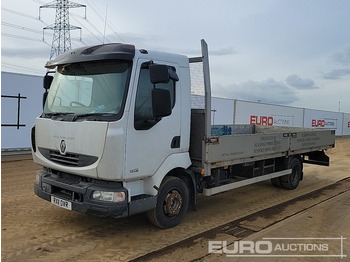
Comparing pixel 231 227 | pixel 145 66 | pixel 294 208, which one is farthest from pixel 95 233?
pixel 294 208

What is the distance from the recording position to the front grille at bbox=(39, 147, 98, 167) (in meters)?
4.12

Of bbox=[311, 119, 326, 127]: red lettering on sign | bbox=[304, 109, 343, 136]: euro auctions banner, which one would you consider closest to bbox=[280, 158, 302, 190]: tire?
bbox=[304, 109, 343, 136]: euro auctions banner

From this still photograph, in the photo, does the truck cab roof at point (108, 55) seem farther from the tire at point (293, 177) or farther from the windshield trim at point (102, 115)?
the tire at point (293, 177)

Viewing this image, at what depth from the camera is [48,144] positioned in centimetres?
461

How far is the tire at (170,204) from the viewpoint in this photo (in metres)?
4.59

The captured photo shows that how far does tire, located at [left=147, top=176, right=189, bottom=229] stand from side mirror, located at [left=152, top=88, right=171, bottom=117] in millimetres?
1073

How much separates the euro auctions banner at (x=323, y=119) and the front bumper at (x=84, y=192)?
84.2 feet

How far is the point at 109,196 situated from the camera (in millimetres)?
4047

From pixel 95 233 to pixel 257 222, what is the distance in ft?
8.73

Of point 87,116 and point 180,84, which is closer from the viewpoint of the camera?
point 87,116

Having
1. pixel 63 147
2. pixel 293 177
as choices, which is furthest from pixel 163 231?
pixel 293 177

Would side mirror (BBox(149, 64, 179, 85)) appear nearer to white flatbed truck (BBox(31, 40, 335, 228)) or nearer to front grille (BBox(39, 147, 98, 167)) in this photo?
white flatbed truck (BBox(31, 40, 335, 228))

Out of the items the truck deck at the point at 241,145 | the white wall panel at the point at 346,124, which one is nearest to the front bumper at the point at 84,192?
the truck deck at the point at 241,145

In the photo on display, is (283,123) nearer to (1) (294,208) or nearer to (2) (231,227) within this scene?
(1) (294,208)
